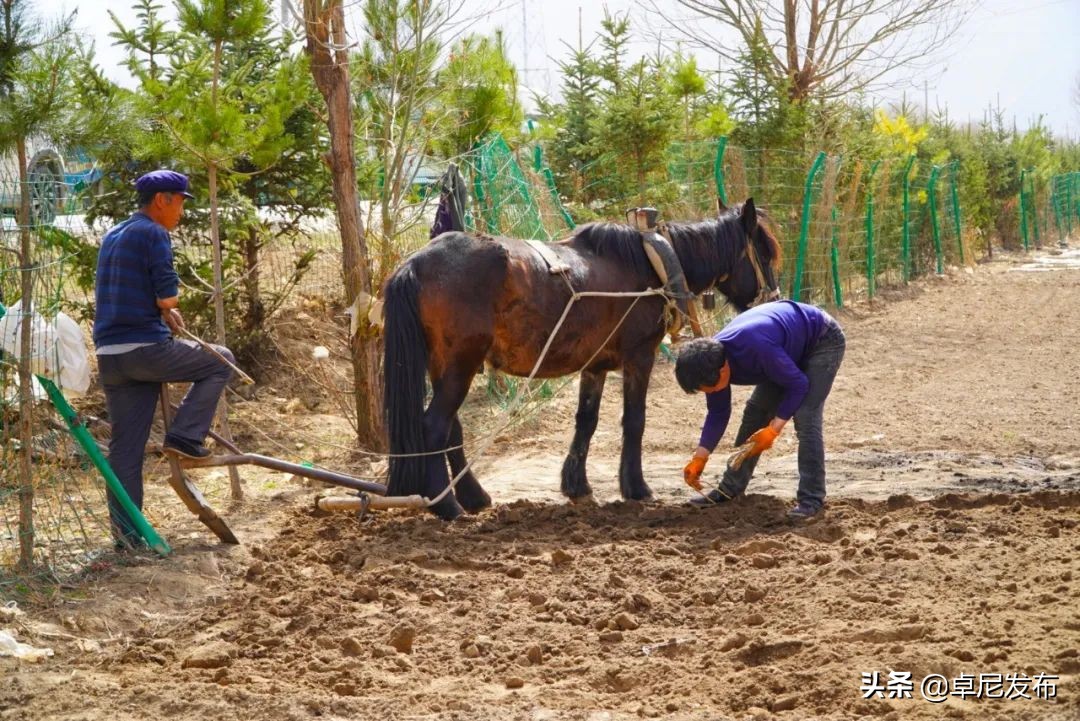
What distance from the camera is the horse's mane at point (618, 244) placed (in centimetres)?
725

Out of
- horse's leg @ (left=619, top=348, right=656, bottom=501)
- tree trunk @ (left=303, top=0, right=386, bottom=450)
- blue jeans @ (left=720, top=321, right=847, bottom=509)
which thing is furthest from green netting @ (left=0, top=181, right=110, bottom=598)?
blue jeans @ (left=720, top=321, right=847, bottom=509)

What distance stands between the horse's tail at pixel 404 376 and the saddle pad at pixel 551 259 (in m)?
0.85

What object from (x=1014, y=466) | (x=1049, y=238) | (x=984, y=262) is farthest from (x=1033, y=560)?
(x=1049, y=238)

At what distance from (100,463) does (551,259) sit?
2.76 metres

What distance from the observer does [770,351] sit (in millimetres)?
6012

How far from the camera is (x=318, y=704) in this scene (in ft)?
13.2

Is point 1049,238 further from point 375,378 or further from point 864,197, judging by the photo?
point 375,378

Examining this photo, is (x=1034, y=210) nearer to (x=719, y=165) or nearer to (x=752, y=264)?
(x=719, y=165)

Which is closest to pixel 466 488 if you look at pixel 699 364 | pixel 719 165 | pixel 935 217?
pixel 699 364

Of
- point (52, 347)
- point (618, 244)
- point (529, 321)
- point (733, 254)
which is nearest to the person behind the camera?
point (52, 347)

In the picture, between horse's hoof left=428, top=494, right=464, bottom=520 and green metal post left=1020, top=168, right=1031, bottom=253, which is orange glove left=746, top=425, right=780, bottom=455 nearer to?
horse's hoof left=428, top=494, right=464, bottom=520

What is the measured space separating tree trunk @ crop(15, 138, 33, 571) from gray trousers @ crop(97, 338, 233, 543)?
1.13ft

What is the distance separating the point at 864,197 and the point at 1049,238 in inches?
743

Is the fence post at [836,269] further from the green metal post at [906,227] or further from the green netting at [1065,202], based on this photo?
the green netting at [1065,202]
